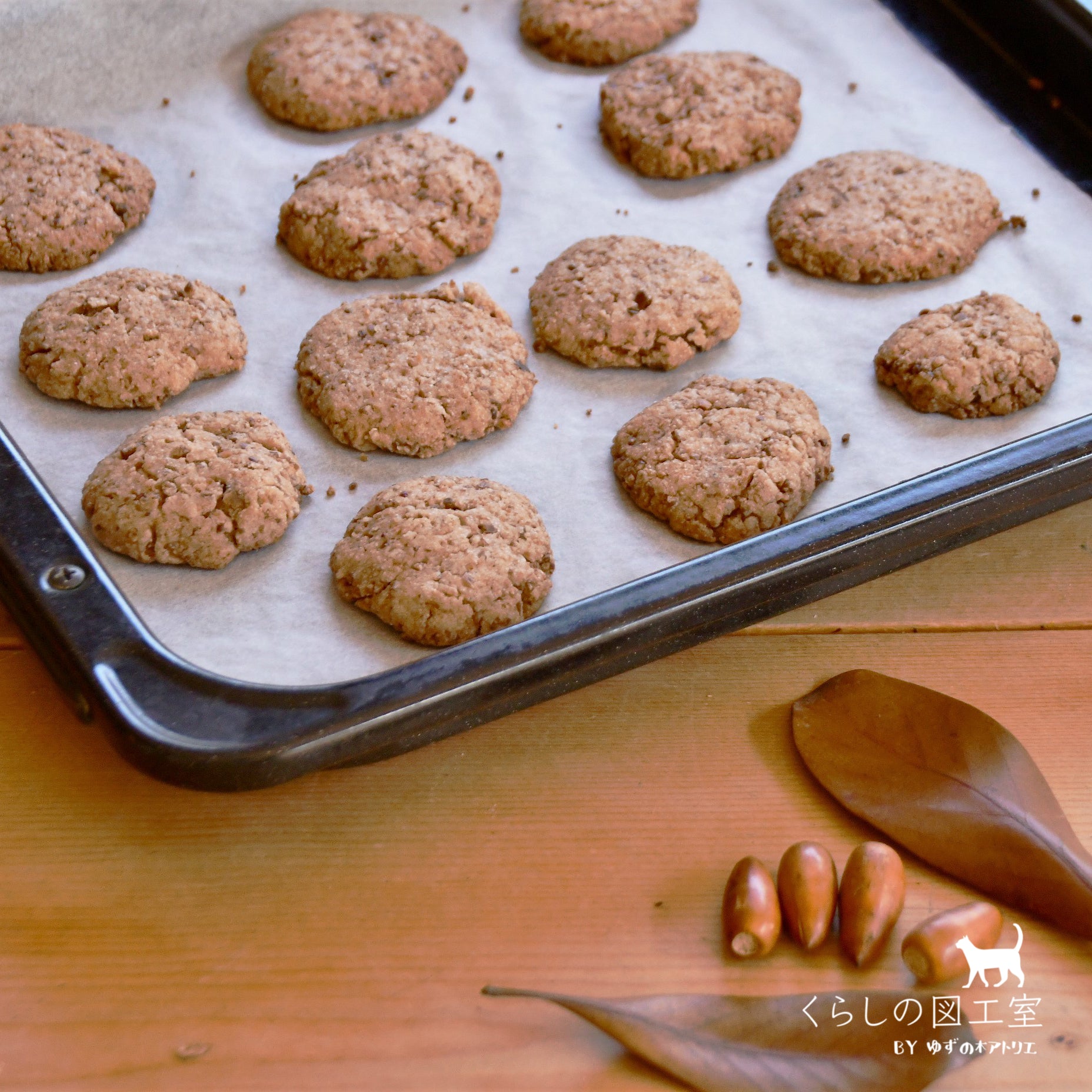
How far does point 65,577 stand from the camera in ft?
3.69

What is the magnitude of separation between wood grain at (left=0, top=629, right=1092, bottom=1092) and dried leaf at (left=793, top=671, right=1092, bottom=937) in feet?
0.08

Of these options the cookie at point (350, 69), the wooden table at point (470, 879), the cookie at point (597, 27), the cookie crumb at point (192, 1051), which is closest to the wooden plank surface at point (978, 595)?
the wooden table at point (470, 879)

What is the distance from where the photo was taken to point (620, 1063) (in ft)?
3.17

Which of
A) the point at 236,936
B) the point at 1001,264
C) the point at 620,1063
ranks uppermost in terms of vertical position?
the point at 1001,264

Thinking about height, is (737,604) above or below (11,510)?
above

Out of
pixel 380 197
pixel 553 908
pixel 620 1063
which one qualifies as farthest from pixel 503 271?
pixel 620 1063

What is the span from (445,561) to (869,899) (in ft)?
1.64

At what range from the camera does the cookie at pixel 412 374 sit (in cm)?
138

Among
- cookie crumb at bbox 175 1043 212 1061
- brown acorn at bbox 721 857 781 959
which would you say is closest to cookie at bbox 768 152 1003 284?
brown acorn at bbox 721 857 781 959

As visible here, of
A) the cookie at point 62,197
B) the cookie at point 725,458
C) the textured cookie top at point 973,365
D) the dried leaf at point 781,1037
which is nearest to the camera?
the dried leaf at point 781,1037

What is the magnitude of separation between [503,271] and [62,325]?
556mm

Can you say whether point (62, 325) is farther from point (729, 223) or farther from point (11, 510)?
point (729, 223)

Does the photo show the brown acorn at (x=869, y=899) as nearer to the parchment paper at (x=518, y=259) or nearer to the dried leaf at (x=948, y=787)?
the dried leaf at (x=948, y=787)

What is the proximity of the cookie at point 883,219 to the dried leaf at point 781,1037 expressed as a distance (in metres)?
0.96
